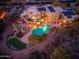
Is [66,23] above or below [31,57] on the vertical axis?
above

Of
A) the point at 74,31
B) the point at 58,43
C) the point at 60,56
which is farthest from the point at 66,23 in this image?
the point at 60,56

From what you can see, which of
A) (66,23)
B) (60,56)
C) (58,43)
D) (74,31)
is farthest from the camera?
(66,23)

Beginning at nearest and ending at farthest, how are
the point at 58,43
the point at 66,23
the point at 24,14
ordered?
the point at 58,43 < the point at 66,23 < the point at 24,14

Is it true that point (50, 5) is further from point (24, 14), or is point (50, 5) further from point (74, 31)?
point (74, 31)

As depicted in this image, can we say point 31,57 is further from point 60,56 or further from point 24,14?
point 24,14

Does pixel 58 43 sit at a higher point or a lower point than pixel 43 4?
lower

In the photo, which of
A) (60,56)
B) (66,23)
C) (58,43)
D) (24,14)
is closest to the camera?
(60,56)

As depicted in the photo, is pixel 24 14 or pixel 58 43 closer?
pixel 58 43

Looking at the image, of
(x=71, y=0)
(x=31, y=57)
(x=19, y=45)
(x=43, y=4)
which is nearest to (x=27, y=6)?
(x=43, y=4)

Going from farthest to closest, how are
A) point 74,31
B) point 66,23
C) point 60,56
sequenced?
point 66,23, point 74,31, point 60,56
